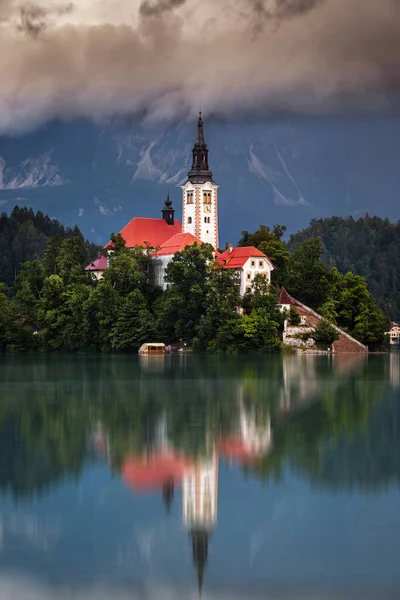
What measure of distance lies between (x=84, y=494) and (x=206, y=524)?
3.84 meters

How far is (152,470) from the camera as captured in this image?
27.4 m

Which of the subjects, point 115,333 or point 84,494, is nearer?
point 84,494

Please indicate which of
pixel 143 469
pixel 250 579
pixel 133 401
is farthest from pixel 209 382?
pixel 250 579

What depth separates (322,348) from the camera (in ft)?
272

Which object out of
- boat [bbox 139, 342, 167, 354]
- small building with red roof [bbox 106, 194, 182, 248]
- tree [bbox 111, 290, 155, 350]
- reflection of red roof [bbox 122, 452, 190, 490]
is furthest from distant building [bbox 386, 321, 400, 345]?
reflection of red roof [bbox 122, 452, 190, 490]

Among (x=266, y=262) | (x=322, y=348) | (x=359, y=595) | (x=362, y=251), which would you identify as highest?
(x=362, y=251)

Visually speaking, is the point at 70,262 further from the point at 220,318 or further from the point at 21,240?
the point at 21,240

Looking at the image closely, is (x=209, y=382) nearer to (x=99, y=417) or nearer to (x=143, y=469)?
(x=99, y=417)

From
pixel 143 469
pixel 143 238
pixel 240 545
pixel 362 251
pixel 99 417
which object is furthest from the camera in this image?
pixel 362 251

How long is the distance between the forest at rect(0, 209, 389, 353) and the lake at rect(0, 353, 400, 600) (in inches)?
1446

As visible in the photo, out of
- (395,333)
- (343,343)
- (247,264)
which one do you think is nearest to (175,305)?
(247,264)

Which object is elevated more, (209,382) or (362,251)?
(362,251)

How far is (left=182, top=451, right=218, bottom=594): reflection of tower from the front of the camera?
20.2 meters

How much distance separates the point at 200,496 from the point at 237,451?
603cm
